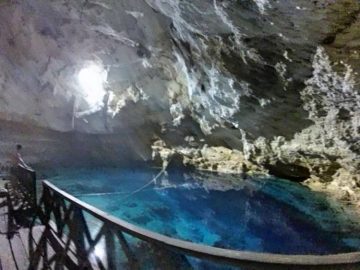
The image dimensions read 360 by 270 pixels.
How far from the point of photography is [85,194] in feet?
34.5

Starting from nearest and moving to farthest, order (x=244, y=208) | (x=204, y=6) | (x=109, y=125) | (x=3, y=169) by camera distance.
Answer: (x=204, y=6), (x=244, y=208), (x=3, y=169), (x=109, y=125)

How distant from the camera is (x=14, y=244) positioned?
4.29m

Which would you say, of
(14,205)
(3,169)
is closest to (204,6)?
(14,205)

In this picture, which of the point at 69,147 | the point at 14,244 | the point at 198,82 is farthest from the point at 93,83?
the point at 14,244

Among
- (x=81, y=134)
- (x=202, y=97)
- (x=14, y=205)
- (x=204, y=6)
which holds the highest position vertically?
(x=204, y=6)

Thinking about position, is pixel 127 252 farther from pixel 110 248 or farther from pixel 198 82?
pixel 198 82

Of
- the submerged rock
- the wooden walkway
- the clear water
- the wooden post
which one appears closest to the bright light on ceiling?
the clear water

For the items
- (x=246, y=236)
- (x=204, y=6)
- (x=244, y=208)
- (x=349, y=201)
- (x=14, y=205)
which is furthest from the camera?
(x=244, y=208)

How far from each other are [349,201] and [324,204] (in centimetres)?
62

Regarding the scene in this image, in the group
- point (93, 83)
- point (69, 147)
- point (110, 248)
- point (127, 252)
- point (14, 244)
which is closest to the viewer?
point (127, 252)

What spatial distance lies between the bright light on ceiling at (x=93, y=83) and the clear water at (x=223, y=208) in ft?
9.00

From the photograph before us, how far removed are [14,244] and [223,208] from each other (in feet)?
22.2

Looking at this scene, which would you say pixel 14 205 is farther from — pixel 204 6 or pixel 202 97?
pixel 202 97

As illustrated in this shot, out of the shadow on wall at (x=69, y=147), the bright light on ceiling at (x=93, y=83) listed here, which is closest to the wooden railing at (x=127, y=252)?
the bright light on ceiling at (x=93, y=83)
